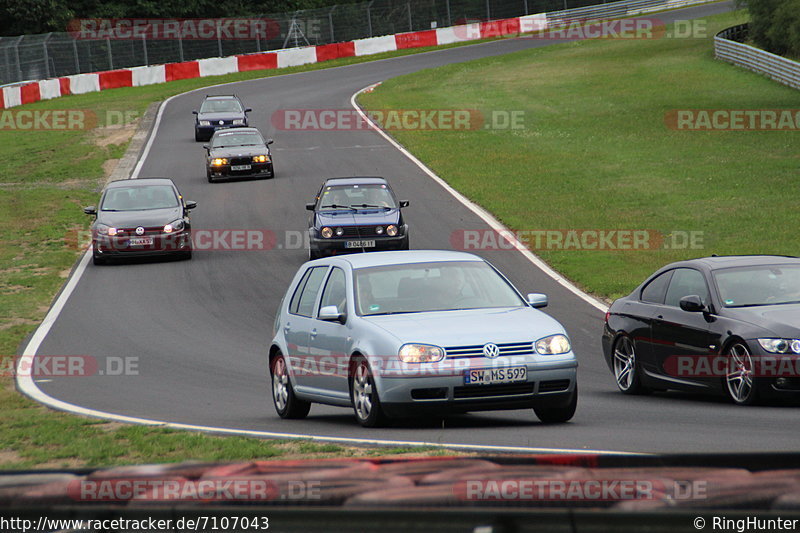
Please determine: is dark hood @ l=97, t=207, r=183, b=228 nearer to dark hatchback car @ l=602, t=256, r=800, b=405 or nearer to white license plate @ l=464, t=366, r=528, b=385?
dark hatchback car @ l=602, t=256, r=800, b=405

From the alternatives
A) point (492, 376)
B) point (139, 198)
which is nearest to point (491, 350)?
point (492, 376)

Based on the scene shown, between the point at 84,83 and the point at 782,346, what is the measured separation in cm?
5230

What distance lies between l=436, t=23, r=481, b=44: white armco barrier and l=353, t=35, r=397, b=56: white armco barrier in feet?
12.5

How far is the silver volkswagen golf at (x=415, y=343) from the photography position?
9477 mm

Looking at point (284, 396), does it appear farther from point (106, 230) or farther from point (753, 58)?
point (753, 58)

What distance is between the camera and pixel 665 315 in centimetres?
1223

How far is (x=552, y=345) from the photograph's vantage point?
31.9 ft

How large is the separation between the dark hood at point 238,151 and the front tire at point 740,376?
25.3m

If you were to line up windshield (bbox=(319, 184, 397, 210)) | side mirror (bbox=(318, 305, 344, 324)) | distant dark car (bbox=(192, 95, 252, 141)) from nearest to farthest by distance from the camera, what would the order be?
side mirror (bbox=(318, 305, 344, 324)) < windshield (bbox=(319, 184, 397, 210)) < distant dark car (bbox=(192, 95, 252, 141))

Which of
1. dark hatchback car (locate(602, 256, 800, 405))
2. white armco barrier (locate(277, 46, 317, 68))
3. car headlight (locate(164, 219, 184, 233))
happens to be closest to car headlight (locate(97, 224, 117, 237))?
car headlight (locate(164, 219, 184, 233))

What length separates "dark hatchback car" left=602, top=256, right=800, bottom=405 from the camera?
10617mm

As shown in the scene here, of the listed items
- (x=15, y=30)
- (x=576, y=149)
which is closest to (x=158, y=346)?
(x=576, y=149)

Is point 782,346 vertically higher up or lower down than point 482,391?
lower down

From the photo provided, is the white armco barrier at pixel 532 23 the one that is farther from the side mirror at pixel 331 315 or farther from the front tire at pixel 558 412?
the front tire at pixel 558 412
